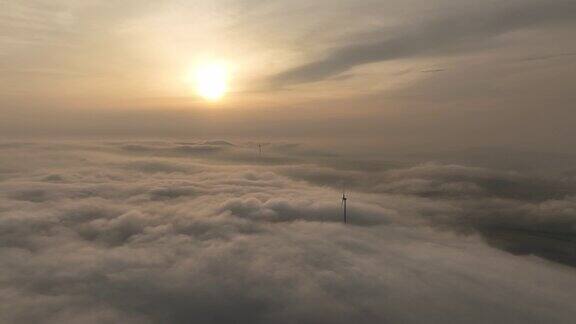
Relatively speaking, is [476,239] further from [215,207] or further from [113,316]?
[113,316]

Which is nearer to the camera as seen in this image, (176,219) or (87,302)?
(87,302)

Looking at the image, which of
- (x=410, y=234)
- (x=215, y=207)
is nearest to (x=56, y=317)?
(x=215, y=207)

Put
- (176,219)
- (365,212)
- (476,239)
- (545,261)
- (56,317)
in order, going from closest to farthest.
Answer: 1. (56,317)
2. (545,261)
3. (176,219)
4. (476,239)
5. (365,212)

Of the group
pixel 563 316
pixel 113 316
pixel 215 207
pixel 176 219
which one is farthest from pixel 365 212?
pixel 113 316

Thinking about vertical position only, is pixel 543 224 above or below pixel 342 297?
below

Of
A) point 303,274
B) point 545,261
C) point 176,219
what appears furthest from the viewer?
point 176,219

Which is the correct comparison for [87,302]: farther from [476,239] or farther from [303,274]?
[476,239]

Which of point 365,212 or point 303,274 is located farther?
point 365,212

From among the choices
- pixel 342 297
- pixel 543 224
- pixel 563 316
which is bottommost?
pixel 543 224

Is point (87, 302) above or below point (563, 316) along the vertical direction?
above
